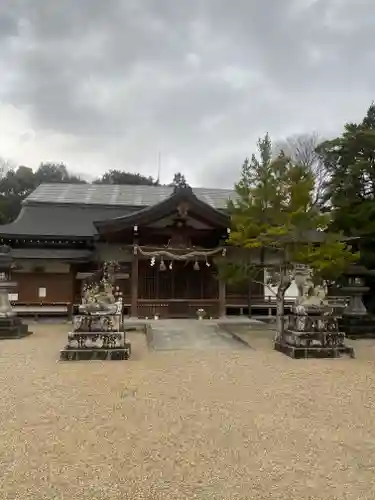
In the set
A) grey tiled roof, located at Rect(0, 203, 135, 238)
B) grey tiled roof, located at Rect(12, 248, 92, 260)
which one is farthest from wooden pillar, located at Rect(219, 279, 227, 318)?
grey tiled roof, located at Rect(0, 203, 135, 238)

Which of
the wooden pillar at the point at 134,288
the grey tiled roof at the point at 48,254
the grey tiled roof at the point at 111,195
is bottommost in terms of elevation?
the wooden pillar at the point at 134,288

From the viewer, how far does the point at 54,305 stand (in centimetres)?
1933

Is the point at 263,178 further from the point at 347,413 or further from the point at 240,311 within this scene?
the point at 347,413

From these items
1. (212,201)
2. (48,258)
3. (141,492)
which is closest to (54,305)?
(48,258)

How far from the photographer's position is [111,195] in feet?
88.9

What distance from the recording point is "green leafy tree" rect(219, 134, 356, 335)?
1243cm

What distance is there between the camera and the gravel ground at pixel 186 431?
3701 mm

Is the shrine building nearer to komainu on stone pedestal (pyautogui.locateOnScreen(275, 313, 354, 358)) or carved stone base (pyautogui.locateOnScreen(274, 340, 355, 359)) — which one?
komainu on stone pedestal (pyautogui.locateOnScreen(275, 313, 354, 358))

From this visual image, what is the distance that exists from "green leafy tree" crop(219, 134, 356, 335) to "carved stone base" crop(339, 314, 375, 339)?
207 centimetres

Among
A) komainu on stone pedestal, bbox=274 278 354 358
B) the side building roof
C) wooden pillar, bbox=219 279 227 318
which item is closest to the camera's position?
komainu on stone pedestal, bbox=274 278 354 358

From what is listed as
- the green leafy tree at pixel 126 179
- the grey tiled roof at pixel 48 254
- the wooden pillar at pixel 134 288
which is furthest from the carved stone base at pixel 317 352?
the green leafy tree at pixel 126 179

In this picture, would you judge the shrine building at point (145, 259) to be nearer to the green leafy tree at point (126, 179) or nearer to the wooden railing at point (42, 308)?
the wooden railing at point (42, 308)

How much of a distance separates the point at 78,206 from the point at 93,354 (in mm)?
15703

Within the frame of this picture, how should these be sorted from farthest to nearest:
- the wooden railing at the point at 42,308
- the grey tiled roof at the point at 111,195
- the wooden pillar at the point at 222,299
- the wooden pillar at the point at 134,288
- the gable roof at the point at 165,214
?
the grey tiled roof at the point at 111,195
the wooden railing at the point at 42,308
the wooden pillar at the point at 222,299
the gable roof at the point at 165,214
the wooden pillar at the point at 134,288
